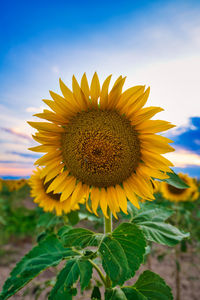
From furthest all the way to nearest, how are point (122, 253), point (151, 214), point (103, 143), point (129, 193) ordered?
point (151, 214)
point (129, 193)
point (103, 143)
point (122, 253)

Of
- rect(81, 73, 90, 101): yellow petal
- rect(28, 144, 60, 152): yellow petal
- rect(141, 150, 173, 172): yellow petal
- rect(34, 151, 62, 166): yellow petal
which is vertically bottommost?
rect(141, 150, 173, 172): yellow petal

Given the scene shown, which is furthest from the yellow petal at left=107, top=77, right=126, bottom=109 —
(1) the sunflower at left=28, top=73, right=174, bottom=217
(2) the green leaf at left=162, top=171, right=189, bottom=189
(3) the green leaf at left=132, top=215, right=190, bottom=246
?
(3) the green leaf at left=132, top=215, right=190, bottom=246

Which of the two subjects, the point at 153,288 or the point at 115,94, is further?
the point at 153,288

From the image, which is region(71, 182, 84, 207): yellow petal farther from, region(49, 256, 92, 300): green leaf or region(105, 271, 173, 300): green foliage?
region(105, 271, 173, 300): green foliage

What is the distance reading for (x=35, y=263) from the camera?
1.54 metres

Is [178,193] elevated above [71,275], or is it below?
below

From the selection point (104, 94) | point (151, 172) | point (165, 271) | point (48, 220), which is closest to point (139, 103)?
point (104, 94)

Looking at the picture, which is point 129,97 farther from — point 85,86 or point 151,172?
point 151,172

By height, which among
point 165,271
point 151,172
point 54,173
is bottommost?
point 165,271

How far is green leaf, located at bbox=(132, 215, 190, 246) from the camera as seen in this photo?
1.50 meters

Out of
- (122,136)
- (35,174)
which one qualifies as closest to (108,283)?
(122,136)

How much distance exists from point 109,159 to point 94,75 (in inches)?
20.5

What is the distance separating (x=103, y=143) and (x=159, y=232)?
714 mm

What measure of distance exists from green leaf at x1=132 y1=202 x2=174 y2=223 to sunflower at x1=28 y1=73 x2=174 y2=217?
280mm
